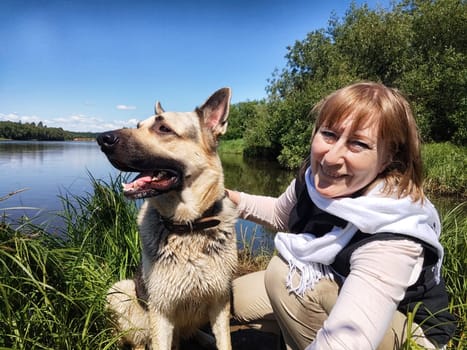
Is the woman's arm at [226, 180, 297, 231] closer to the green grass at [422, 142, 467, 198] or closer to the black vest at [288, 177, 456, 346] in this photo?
the black vest at [288, 177, 456, 346]

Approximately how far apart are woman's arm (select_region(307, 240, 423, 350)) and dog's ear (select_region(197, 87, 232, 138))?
1.67 meters

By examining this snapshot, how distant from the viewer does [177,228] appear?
8.02 feet

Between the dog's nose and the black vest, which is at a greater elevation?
the dog's nose

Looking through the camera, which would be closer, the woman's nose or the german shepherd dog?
the woman's nose

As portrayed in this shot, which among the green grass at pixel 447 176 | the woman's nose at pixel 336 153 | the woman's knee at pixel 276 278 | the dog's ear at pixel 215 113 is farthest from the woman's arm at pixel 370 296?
the green grass at pixel 447 176

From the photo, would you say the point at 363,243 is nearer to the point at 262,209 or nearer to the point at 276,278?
the point at 276,278

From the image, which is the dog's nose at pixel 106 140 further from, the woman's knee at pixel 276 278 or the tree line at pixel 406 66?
the tree line at pixel 406 66

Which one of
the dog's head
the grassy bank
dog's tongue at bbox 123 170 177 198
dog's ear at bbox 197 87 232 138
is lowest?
the grassy bank

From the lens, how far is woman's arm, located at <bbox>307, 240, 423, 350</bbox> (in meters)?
1.40

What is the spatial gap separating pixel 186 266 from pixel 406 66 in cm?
2625

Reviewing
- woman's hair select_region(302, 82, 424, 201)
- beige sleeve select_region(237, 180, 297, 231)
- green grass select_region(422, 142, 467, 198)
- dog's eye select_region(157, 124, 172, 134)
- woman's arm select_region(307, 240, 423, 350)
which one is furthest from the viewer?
green grass select_region(422, 142, 467, 198)

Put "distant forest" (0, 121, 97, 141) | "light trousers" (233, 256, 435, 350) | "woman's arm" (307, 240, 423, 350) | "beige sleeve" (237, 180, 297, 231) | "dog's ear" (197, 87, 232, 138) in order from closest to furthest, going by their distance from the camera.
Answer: "woman's arm" (307, 240, 423, 350)
"light trousers" (233, 256, 435, 350)
"dog's ear" (197, 87, 232, 138)
"beige sleeve" (237, 180, 297, 231)
"distant forest" (0, 121, 97, 141)

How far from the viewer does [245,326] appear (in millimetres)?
3277

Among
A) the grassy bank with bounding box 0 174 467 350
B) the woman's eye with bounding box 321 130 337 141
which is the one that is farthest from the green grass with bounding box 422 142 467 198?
the woman's eye with bounding box 321 130 337 141
